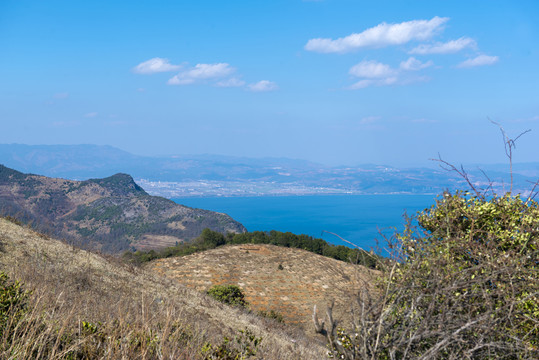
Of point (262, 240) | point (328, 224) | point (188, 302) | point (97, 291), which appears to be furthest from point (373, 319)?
point (328, 224)

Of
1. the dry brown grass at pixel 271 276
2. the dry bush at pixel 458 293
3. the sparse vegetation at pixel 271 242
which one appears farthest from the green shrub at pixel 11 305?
the sparse vegetation at pixel 271 242

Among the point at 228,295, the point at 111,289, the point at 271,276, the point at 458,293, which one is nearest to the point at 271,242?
the point at 271,276

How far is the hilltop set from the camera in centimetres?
10371

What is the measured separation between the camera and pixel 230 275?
20750mm

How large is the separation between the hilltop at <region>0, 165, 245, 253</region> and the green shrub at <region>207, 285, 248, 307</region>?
80.4m

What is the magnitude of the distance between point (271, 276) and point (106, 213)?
106 metres

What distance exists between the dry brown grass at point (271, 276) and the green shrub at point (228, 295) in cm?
84

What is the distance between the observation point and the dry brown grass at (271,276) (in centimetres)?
1756

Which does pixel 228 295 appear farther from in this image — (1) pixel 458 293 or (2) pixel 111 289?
(1) pixel 458 293

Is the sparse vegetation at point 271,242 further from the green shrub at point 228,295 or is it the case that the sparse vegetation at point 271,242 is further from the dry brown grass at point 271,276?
the green shrub at point 228,295

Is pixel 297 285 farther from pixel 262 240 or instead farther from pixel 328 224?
pixel 328 224

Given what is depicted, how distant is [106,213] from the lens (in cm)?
11531

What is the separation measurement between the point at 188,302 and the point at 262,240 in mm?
16217

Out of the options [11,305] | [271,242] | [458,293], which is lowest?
[271,242]
